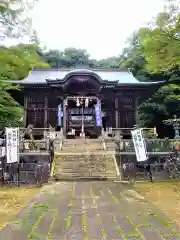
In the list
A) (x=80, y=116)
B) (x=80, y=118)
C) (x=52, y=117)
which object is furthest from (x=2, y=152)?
(x=80, y=116)

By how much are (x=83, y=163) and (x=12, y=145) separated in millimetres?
4213

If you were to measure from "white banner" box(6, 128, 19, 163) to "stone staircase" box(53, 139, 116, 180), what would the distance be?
225cm

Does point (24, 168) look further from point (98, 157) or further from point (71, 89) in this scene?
point (71, 89)

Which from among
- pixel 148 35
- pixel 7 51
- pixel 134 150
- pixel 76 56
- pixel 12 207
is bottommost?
pixel 12 207

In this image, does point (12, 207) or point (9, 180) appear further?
point (9, 180)

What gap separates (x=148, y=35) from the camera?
31.7 feet

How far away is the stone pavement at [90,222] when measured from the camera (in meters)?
4.29

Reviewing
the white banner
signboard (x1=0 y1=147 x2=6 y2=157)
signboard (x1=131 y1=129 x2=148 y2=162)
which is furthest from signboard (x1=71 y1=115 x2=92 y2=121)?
the white banner

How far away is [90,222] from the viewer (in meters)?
5.11

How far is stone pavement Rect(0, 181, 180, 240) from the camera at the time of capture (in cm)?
429

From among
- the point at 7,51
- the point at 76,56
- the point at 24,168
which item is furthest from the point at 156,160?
the point at 76,56

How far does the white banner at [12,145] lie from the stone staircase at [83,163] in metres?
2.25

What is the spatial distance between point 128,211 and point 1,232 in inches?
111

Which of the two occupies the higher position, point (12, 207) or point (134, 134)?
point (134, 134)
